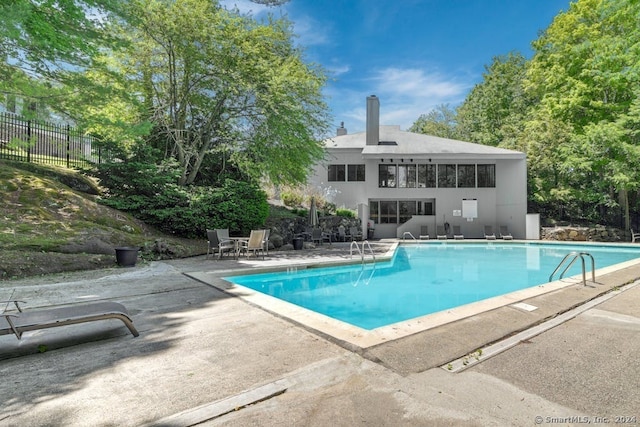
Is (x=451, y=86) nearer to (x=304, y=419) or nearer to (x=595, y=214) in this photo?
(x=595, y=214)

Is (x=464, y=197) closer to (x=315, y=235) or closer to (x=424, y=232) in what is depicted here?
(x=424, y=232)

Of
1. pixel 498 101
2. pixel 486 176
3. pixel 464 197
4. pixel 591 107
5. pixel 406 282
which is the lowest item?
pixel 406 282

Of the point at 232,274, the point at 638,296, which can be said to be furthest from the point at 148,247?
the point at 638,296

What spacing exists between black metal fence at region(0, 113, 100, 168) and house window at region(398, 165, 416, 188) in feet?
51.9

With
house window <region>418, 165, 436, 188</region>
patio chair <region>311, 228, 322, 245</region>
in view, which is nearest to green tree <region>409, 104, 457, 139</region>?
house window <region>418, 165, 436, 188</region>

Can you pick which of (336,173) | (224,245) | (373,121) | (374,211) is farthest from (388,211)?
(224,245)

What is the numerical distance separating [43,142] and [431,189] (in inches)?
764

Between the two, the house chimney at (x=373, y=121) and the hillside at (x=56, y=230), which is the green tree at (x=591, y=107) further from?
the hillside at (x=56, y=230)

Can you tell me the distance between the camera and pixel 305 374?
290 cm

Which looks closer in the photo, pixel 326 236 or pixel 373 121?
pixel 326 236

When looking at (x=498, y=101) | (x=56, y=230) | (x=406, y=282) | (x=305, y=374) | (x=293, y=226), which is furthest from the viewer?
(x=498, y=101)

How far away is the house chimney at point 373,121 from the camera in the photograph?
2184 cm

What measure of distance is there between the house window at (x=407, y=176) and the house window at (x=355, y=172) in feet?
7.73

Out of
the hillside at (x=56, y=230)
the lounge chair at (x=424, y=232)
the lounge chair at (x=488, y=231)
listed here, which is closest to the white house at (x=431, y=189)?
the lounge chair at (x=424, y=232)
